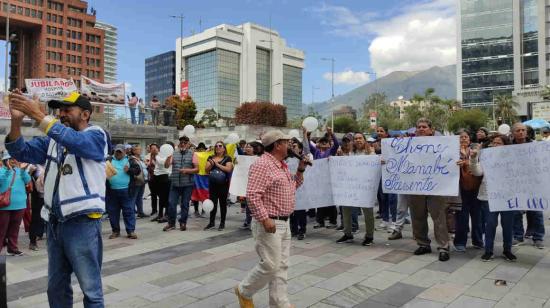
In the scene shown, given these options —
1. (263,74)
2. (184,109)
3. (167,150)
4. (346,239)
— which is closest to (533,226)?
(346,239)

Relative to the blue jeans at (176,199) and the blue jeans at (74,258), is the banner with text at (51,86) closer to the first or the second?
the blue jeans at (176,199)

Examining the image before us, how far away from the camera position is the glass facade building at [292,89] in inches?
5802

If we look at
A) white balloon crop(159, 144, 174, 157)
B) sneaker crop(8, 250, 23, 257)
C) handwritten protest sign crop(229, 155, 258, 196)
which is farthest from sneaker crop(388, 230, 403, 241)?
sneaker crop(8, 250, 23, 257)

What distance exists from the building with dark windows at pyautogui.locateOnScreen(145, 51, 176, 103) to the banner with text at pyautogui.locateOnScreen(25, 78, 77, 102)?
138602 mm

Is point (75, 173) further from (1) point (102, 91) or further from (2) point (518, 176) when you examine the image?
(1) point (102, 91)

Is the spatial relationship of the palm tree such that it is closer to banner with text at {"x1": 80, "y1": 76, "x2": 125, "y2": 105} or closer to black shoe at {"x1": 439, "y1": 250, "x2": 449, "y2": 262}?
banner with text at {"x1": 80, "y1": 76, "x2": 125, "y2": 105}

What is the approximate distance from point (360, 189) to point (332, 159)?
87 centimetres

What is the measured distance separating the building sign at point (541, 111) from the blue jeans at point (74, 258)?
32104 mm

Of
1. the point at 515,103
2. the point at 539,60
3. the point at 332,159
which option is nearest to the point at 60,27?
the point at 515,103

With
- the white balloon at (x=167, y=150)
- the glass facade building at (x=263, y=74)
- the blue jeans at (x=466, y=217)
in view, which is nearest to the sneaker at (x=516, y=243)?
the blue jeans at (x=466, y=217)

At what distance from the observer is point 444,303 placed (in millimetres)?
4379

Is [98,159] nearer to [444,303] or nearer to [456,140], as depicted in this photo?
[444,303]

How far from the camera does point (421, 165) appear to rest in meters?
6.51

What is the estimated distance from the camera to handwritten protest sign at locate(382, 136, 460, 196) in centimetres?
620
